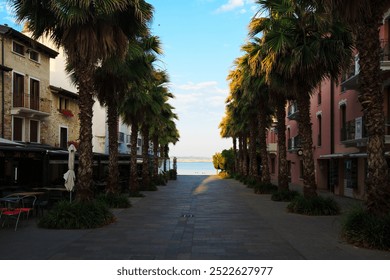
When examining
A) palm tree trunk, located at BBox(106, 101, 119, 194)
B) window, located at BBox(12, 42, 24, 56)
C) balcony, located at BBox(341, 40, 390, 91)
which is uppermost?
window, located at BBox(12, 42, 24, 56)

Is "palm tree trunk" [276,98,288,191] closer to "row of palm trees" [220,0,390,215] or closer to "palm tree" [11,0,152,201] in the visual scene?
"row of palm trees" [220,0,390,215]

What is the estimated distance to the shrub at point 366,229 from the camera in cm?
868

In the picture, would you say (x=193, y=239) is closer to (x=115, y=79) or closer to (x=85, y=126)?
(x=85, y=126)

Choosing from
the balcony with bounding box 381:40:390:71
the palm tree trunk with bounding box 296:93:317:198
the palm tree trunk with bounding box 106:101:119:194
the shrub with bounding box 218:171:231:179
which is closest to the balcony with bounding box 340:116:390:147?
the balcony with bounding box 381:40:390:71

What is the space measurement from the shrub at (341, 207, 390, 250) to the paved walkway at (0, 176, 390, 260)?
0.22 m

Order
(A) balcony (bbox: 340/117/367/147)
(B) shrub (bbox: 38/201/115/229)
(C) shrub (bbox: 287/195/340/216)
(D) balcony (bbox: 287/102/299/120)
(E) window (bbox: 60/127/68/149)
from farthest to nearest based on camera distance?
1. (D) balcony (bbox: 287/102/299/120)
2. (E) window (bbox: 60/127/68/149)
3. (A) balcony (bbox: 340/117/367/147)
4. (C) shrub (bbox: 287/195/340/216)
5. (B) shrub (bbox: 38/201/115/229)

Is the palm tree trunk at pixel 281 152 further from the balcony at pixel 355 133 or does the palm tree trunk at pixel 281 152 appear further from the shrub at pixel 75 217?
the shrub at pixel 75 217

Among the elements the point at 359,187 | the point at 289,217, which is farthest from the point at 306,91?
the point at 359,187

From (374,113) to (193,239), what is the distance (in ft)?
16.7

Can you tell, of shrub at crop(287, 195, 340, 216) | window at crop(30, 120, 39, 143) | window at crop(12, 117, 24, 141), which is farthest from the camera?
window at crop(30, 120, 39, 143)

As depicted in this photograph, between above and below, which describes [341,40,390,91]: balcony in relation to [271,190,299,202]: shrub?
above

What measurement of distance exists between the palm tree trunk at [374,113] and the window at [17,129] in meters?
21.4

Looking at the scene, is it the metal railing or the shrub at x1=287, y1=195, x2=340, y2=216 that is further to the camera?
the metal railing

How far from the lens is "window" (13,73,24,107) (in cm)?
Answer: 2505
